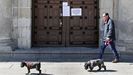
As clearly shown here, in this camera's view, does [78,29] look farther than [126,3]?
Yes

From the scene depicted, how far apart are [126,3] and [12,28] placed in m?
5.19

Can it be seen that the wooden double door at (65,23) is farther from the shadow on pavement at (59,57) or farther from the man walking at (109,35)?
the man walking at (109,35)

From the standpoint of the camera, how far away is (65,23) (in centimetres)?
1923

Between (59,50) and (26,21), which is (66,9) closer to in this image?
(26,21)

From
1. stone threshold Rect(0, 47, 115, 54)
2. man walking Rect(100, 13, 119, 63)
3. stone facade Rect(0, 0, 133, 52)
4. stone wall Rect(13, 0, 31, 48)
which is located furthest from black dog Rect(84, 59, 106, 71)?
stone wall Rect(13, 0, 31, 48)

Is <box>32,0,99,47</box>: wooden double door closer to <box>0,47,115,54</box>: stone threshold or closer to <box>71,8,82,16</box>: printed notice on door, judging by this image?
<box>71,8,82,16</box>: printed notice on door

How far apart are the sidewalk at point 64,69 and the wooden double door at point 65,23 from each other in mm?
2717

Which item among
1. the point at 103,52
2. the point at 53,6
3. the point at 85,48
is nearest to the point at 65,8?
the point at 53,6

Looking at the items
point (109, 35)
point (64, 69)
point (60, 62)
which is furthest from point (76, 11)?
point (64, 69)

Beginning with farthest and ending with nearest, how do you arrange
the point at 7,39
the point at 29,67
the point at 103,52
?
the point at 7,39 < the point at 103,52 < the point at 29,67

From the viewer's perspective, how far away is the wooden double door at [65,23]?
19.2m

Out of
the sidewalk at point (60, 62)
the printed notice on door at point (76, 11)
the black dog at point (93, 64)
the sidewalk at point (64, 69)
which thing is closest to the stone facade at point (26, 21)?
the sidewalk at point (60, 62)

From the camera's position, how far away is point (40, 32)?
19.3 meters

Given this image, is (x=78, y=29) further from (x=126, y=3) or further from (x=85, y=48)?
(x=126, y=3)
